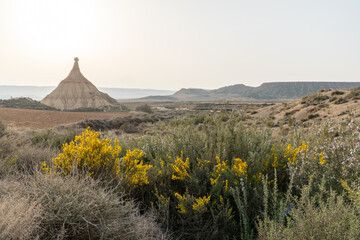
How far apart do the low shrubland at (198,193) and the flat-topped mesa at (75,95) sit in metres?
75.3

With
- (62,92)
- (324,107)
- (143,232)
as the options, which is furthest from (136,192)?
(62,92)

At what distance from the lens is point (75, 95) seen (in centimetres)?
8019

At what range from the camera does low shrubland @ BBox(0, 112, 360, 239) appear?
2.34 m

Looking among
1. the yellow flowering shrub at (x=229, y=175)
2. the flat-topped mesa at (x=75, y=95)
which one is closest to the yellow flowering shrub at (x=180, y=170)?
the yellow flowering shrub at (x=229, y=175)

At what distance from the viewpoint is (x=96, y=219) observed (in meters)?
2.42

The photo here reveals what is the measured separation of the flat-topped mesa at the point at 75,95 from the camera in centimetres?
7569

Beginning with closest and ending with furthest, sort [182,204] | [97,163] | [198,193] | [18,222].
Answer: [18,222] < [182,204] < [198,193] < [97,163]

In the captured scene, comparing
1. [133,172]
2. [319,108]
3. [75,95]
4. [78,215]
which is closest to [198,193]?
[133,172]

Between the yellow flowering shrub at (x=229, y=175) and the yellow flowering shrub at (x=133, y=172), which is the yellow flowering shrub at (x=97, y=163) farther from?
the yellow flowering shrub at (x=229, y=175)

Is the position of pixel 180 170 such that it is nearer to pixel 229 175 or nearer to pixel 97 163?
pixel 229 175

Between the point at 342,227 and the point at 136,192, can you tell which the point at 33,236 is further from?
the point at 342,227

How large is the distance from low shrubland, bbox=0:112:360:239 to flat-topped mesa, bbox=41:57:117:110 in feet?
247

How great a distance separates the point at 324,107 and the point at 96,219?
1906cm

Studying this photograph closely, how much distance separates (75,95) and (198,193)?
8439cm
